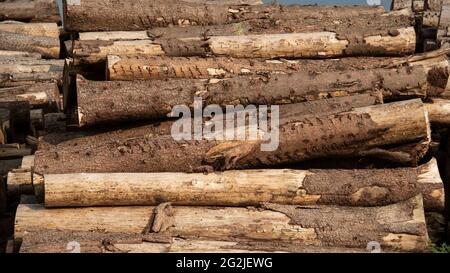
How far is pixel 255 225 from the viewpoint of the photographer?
8805 mm

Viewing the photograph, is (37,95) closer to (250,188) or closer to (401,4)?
(250,188)

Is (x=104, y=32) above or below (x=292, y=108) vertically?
above

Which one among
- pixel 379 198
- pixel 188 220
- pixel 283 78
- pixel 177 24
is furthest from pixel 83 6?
pixel 379 198

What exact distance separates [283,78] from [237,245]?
2.30 m

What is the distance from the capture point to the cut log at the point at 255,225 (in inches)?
345

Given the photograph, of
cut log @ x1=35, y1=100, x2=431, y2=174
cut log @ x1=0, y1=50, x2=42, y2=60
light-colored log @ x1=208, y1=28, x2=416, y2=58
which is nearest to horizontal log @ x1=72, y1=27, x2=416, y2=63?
light-colored log @ x1=208, y1=28, x2=416, y2=58

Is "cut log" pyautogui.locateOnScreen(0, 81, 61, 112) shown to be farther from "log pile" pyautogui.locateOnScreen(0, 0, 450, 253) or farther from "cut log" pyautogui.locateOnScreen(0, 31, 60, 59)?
"log pile" pyautogui.locateOnScreen(0, 0, 450, 253)

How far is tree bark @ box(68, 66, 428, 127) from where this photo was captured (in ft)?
31.3

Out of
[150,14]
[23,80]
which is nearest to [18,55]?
[23,80]

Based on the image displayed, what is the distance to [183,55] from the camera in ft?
34.7

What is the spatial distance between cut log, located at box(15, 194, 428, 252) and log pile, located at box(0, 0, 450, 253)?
14mm

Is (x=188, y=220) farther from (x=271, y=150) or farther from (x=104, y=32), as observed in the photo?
(x=104, y=32)
